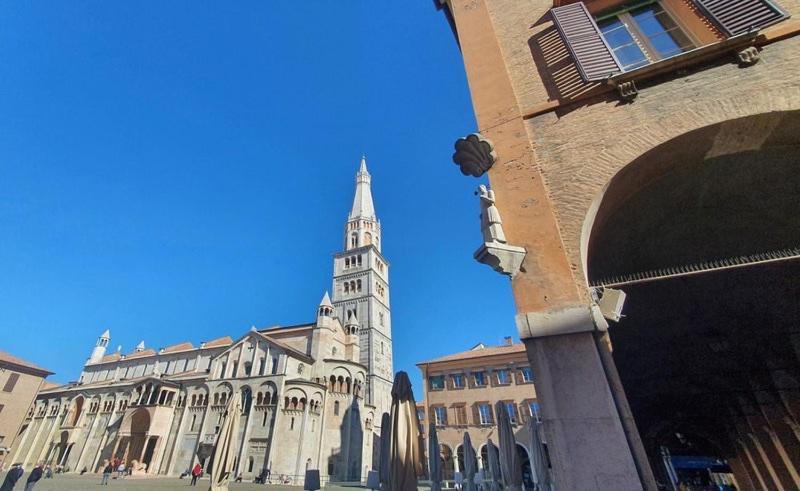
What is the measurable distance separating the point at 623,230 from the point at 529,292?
2734 millimetres

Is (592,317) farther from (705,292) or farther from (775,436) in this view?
(775,436)

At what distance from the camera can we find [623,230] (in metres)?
5.54

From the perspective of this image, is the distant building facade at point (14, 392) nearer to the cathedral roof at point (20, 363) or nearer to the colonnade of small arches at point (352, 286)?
the cathedral roof at point (20, 363)

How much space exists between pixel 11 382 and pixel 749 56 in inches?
2137

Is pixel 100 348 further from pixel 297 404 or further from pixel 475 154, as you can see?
pixel 475 154

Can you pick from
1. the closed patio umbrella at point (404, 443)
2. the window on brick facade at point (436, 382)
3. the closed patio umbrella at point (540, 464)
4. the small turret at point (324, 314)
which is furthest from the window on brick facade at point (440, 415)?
the closed patio umbrella at point (404, 443)

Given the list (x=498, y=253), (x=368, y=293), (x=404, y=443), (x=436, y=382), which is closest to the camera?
(x=498, y=253)

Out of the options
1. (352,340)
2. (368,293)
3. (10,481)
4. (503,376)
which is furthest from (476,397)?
(10,481)

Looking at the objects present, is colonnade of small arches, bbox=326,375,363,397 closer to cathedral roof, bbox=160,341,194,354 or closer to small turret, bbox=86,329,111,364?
cathedral roof, bbox=160,341,194,354

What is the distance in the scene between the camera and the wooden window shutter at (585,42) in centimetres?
511

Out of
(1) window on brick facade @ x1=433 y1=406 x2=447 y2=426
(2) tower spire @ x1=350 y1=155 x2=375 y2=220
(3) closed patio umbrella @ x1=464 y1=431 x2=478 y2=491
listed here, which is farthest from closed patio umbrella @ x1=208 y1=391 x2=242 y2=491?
(2) tower spire @ x1=350 y1=155 x2=375 y2=220

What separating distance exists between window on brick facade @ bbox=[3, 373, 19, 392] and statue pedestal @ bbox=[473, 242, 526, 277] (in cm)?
5048

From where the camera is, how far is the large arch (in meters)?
4.35

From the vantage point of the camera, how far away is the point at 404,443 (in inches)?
328
